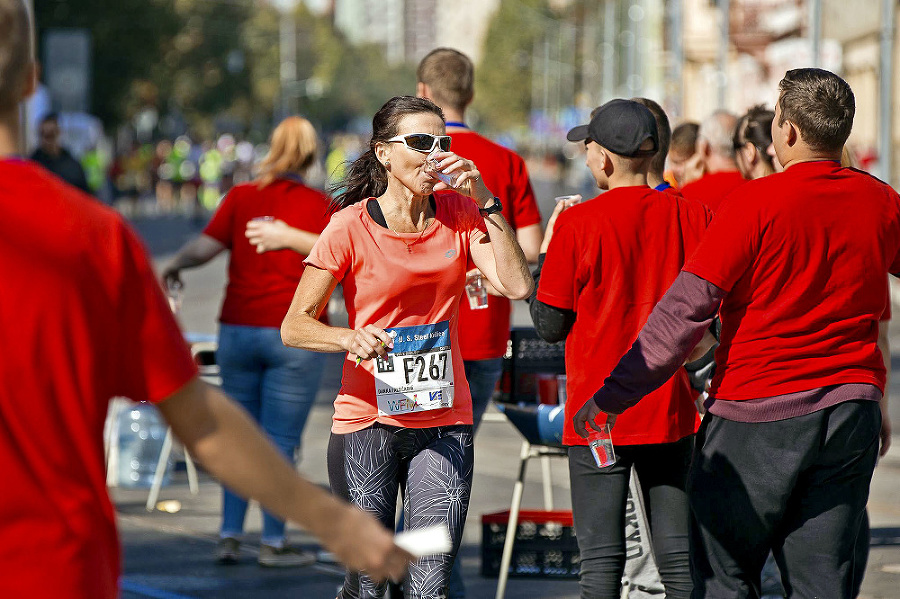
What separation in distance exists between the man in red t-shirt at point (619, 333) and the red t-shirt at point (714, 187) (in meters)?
1.79

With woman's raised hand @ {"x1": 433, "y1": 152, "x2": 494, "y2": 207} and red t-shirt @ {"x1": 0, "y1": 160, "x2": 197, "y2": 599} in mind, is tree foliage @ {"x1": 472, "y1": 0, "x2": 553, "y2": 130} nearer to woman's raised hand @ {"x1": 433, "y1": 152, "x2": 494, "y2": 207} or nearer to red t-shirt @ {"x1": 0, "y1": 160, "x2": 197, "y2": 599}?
woman's raised hand @ {"x1": 433, "y1": 152, "x2": 494, "y2": 207}

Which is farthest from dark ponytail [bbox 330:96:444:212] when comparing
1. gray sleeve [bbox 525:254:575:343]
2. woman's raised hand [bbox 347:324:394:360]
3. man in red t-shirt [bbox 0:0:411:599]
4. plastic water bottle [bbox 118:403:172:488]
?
plastic water bottle [bbox 118:403:172:488]

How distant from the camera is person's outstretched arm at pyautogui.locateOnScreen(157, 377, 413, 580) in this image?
220 centimetres

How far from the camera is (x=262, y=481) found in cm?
221

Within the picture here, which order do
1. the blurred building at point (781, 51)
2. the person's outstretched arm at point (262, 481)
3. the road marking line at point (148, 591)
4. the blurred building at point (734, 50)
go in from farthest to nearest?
the blurred building at point (734, 50) → the blurred building at point (781, 51) → the road marking line at point (148, 591) → the person's outstretched arm at point (262, 481)

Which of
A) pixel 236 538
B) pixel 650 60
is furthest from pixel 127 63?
pixel 236 538

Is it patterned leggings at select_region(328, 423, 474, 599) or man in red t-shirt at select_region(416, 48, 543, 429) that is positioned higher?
man in red t-shirt at select_region(416, 48, 543, 429)

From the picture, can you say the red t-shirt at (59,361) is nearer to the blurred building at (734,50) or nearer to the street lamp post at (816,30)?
the blurred building at (734,50)

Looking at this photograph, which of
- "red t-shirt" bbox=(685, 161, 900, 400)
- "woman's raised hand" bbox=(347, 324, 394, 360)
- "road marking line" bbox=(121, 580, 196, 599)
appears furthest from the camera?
"road marking line" bbox=(121, 580, 196, 599)

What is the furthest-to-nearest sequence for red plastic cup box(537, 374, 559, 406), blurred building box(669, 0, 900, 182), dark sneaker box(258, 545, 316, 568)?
blurred building box(669, 0, 900, 182)
dark sneaker box(258, 545, 316, 568)
red plastic cup box(537, 374, 559, 406)

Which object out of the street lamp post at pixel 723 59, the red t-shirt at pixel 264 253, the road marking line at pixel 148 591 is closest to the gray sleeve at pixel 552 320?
the red t-shirt at pixel 264 253

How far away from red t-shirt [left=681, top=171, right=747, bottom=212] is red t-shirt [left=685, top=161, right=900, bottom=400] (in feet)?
7.70

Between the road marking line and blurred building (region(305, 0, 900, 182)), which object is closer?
the road marking line

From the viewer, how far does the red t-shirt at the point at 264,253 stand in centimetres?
627
